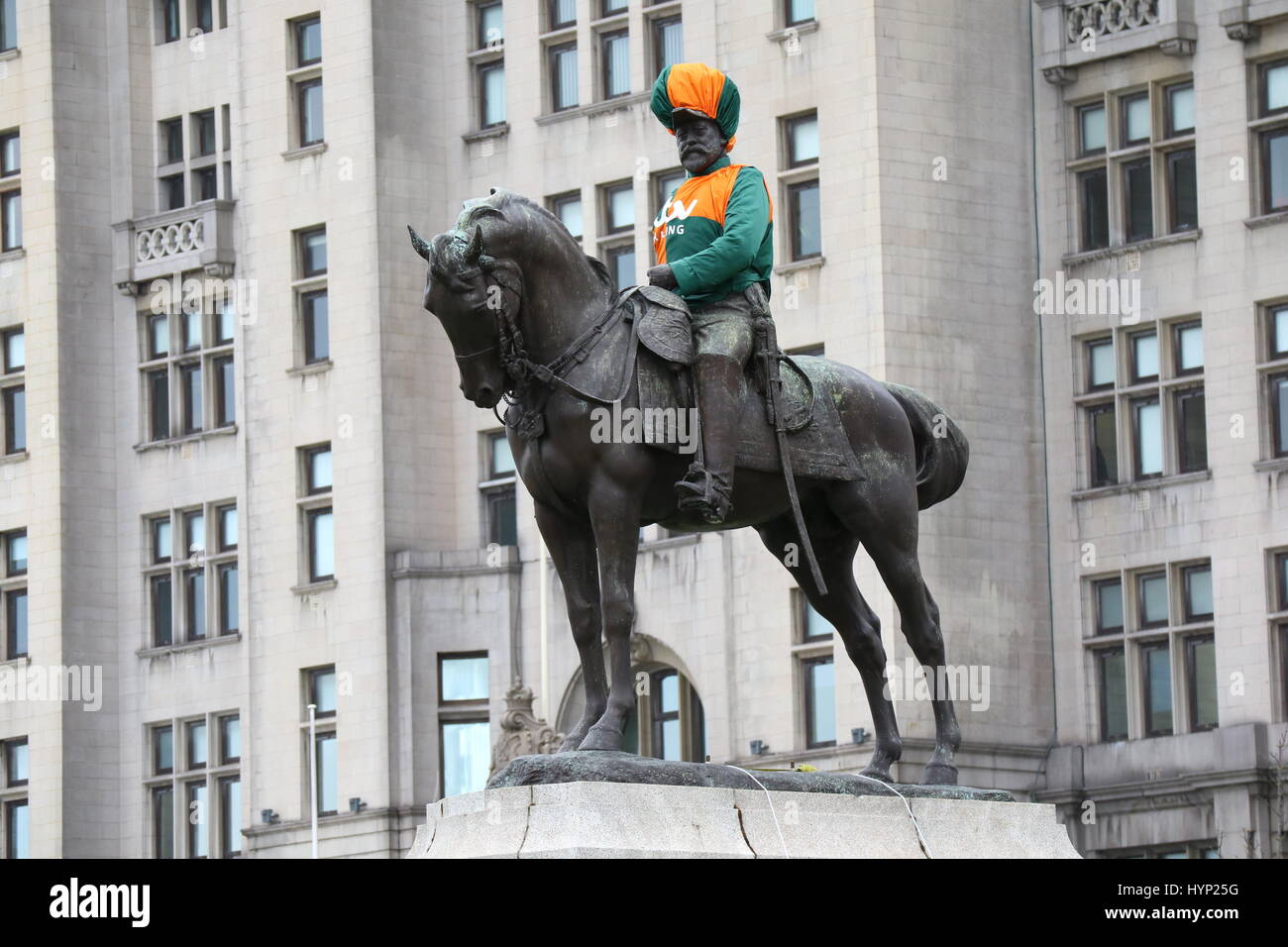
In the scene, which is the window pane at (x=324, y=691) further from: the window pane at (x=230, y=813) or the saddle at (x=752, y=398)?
the saddle at (x=752, y=398)

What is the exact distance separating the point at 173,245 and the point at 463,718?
12233mm

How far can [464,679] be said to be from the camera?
62.5 meters

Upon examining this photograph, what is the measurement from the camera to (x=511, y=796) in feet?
67.7

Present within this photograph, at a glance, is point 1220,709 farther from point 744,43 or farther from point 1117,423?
point 744,43

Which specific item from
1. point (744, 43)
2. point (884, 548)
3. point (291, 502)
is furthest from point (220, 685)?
point (884, 548)

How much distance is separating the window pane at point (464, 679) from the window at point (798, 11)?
1299 centimetres

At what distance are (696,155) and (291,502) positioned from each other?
42253 mm

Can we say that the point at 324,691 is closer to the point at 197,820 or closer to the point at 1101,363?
the point at 197,820

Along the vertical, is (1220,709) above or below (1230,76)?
below

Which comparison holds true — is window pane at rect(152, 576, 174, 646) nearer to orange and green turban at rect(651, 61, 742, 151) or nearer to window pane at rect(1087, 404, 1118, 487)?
window pane at rect(1087, 404, 1118, 487)

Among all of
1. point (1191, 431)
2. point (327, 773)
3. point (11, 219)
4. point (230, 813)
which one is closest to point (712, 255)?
point (1191, 431)

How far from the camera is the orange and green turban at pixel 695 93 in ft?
74.7

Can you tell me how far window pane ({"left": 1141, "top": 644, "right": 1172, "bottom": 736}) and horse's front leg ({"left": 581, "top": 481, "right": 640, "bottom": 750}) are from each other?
34.7m

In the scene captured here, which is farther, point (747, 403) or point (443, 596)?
point (443, 596)
